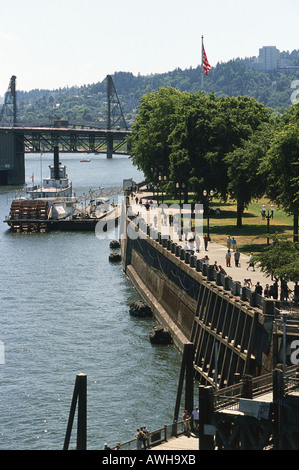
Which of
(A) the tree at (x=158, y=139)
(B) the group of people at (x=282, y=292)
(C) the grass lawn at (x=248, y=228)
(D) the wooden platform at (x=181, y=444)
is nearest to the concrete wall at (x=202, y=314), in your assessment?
(B) the group of people at (x=282, y=292)

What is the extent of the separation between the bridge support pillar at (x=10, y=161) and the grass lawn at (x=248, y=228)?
93617mm

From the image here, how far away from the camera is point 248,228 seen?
72.6 m

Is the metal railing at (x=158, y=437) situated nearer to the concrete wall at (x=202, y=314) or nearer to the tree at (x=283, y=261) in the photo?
the concrete wall at (x=202, y=314)

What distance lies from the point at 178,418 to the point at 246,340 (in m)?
4.36

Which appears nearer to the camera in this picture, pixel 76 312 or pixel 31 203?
pixel 76 312

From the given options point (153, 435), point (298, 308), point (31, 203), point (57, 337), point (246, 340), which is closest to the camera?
point (153, 435)

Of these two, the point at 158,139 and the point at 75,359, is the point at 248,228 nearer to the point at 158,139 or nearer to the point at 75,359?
the point at 75,359

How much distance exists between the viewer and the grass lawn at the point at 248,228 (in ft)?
205

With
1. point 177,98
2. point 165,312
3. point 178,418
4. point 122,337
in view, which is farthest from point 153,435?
point 177,98

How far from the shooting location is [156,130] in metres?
110

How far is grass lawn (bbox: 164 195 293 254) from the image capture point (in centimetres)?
6247

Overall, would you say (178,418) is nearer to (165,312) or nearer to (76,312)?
(165,312)

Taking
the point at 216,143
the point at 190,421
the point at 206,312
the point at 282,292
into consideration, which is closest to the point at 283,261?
the point at 282,292

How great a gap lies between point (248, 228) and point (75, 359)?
28.4 m
